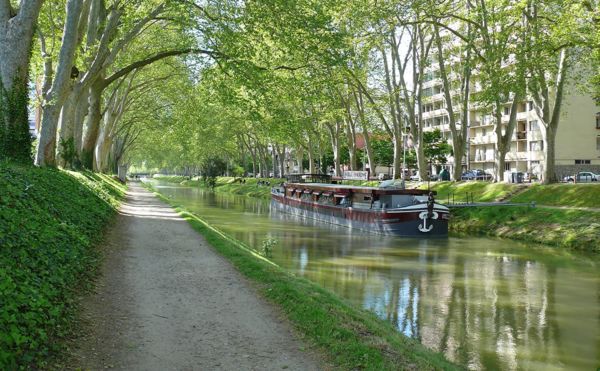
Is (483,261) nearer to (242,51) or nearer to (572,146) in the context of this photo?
(242,51)

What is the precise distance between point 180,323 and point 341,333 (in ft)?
7.47

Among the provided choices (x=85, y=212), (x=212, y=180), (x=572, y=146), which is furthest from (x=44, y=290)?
(x=212, y=180)

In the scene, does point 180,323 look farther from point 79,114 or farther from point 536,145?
point 536,145

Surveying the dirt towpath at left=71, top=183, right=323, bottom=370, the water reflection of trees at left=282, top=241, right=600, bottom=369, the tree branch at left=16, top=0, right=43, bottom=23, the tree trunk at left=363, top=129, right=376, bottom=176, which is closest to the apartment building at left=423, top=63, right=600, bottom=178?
the tree trunk at left=363, top=129, right=376, bottom=176

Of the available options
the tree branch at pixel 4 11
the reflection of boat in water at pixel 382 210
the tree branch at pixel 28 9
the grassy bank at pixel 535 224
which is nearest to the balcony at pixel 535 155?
the reflection of boat in water at pixel 382 210

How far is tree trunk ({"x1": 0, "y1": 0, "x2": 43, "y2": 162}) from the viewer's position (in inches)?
539

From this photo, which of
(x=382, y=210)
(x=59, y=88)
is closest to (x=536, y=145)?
(x=382, y=210)

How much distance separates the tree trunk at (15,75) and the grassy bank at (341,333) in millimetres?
8074

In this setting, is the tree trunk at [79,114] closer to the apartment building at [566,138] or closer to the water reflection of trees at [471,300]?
the water reflection of trees at [471,300]

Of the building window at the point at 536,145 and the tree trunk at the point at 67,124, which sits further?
the building window at the point at 536,145

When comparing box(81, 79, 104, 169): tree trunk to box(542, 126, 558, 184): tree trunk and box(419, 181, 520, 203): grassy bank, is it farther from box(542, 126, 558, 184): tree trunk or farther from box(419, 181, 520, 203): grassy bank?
box(542, 126, 558, 184): tree trunk

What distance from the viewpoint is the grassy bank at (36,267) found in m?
5.16

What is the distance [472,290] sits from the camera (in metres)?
14.8

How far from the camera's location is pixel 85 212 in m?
14.3
